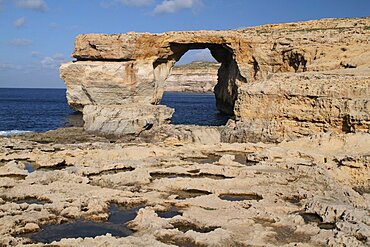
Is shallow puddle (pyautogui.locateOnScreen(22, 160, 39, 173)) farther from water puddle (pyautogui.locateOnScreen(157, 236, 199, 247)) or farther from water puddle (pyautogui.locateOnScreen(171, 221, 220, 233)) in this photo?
water puddle (pyautogui.locateOnScreen(157, 236, 199, 247))

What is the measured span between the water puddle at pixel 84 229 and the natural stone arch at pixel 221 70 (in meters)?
30.0

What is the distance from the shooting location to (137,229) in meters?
10.9

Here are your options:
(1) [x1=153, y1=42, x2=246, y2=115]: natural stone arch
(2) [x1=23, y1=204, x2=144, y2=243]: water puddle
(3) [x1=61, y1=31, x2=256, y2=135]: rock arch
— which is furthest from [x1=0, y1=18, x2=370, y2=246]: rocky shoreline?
(1) [x1=153, y1=42, x2=246, y2=115]: natural stone arch

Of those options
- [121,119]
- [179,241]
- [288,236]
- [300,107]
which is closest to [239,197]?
[288,236]

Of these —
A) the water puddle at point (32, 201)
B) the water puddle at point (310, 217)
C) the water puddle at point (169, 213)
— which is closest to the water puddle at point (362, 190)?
the water puddle at point (310, 217)

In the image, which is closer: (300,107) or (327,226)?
(327,226)

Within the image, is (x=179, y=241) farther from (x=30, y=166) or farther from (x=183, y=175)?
(x=30, y=166)

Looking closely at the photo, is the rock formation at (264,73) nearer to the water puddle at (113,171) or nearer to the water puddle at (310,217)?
the water puddle at (113,171)

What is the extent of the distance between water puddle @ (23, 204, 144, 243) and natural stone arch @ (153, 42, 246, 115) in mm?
29988

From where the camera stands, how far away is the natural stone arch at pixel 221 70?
137 feet

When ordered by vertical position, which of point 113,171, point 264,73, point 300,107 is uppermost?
point 264,73

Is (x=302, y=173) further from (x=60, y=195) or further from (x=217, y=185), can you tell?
(x=60, y=195)

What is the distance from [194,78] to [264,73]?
324ft

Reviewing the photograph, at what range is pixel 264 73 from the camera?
1489 inches
